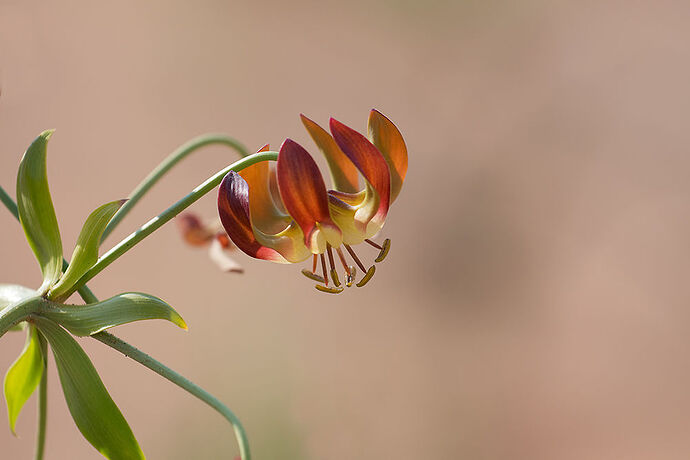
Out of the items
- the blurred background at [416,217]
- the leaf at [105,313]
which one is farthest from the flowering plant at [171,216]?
the blurred background at [416,217]

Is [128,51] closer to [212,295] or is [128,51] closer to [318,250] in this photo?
[212,295]

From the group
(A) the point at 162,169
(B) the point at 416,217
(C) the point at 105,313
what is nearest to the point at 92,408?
(C) the point at 105,313

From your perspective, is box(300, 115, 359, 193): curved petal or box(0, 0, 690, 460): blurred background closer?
box(300, 115, 359, 193): curved petal

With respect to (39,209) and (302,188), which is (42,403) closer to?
(39,209)

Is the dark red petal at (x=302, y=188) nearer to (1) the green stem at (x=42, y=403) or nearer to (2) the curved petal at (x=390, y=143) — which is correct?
(2) the curved petal at (x=390, y=143)

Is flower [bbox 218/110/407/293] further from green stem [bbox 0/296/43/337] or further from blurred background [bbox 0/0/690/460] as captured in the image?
blurred background [bbox 0/0/690/460]

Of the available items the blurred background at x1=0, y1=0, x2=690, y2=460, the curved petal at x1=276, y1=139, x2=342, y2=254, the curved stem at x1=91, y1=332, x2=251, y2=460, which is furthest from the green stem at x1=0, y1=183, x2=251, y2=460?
the blurred background at x1=0, y1=0, x2=690, y2=460
